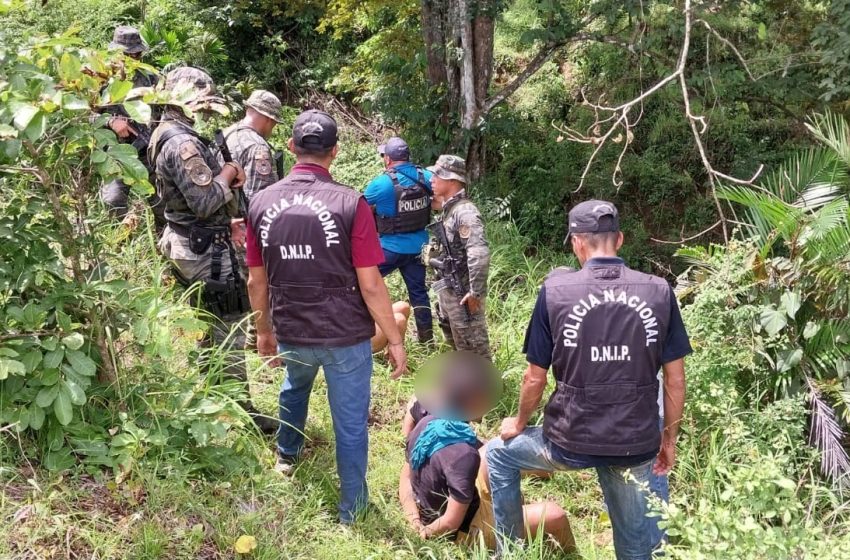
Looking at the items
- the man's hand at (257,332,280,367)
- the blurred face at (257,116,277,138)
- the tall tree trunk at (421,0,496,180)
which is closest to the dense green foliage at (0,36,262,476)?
the man's hand at (257,332,280,367)

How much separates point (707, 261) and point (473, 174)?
4184 millimetres

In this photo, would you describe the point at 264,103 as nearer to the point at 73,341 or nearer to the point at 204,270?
the point at 204,270

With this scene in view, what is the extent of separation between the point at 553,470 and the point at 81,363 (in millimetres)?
1930

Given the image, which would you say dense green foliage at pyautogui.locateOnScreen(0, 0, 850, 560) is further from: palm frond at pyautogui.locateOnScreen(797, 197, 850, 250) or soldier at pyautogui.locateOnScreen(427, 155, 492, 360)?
soldier at pyautogui.locateOnScreen(427, 155, 492, 360)

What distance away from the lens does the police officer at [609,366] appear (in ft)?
9.48

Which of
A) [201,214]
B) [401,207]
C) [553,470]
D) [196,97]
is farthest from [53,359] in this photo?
[401,207]

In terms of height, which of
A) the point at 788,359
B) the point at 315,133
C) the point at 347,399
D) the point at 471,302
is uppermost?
the point at 315,133

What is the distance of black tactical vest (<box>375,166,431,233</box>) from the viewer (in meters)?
5.52

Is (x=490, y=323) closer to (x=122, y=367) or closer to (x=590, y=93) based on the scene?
(x=122, y=367)

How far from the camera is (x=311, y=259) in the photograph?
324cm

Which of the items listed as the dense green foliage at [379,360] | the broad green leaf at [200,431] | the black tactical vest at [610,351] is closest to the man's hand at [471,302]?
the dense green foliage at [379,360]

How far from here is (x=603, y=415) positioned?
2.92 m

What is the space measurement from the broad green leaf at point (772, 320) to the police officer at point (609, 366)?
1.50 meters

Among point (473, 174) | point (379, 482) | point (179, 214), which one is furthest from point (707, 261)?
point (473, 174)
